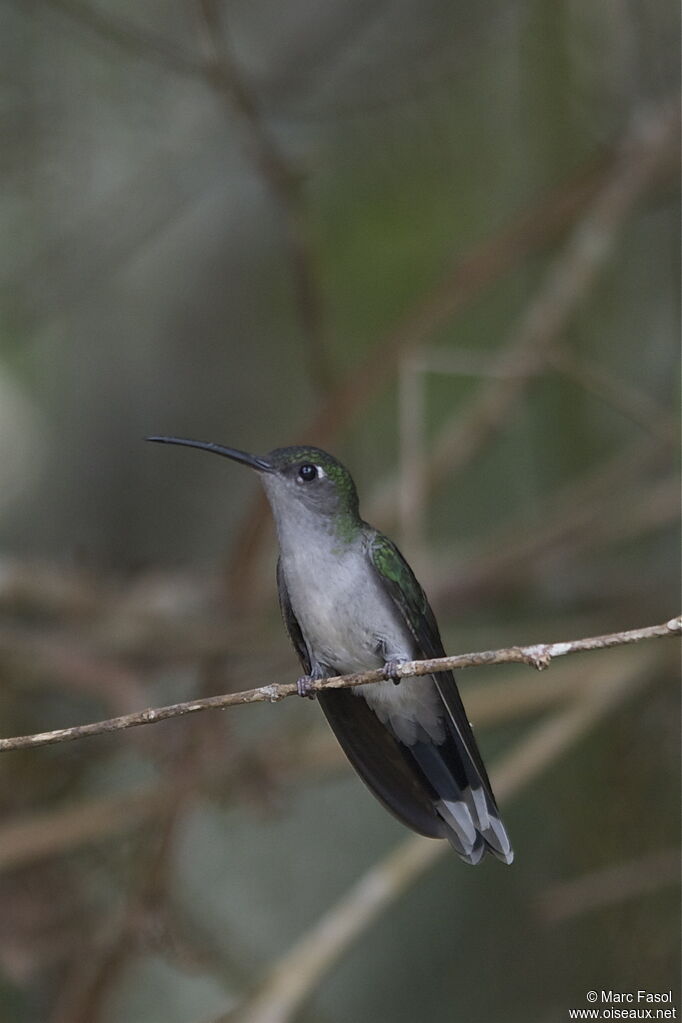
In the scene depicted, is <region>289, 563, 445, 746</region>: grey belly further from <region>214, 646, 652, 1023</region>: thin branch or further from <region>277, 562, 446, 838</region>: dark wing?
<region>214, 646, 652, 1023</region>: thin branch

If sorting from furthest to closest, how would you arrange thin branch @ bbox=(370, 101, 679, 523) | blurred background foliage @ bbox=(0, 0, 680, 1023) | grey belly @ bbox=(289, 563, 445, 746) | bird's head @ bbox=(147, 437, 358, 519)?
thin branch @ bbox=(370, 101, 679, 523), blurred background foliage @ bbox=(0, 0, 680, 1023), bird's head @ bbox=(147, 437, 358, 519), grey belly @ bbox=(289, 563, 445, 746)

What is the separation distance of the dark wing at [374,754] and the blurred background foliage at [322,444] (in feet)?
1.95

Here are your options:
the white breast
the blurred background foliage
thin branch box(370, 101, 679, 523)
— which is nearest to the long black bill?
the white breast

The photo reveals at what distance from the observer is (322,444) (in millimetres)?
4152

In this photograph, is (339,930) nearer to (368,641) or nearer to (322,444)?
(368,641)

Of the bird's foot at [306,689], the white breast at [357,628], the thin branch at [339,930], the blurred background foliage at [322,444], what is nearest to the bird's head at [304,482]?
the white breast at [357,628]

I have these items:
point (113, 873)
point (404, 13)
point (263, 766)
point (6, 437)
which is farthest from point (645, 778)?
point (404, 13)

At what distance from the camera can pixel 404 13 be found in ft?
16.6

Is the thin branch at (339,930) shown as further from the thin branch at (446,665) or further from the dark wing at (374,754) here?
the thin branch at (446,665)

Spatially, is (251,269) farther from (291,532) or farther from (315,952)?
(315,952)

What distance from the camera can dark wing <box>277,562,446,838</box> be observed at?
2.59 metres

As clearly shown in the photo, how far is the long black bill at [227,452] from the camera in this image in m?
2.56

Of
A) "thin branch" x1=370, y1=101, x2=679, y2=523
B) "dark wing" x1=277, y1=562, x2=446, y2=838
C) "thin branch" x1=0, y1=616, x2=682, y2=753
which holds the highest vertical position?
"thin branch" x1=370, y1=101, x2=679, y2=523

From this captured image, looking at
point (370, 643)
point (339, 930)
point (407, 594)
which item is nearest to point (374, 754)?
point (370, 643)
